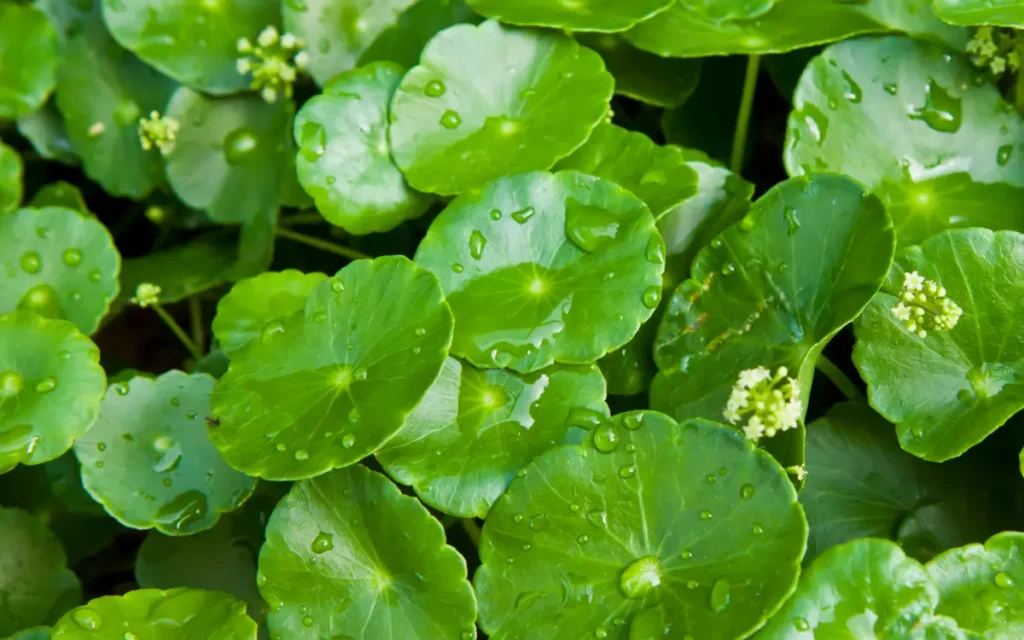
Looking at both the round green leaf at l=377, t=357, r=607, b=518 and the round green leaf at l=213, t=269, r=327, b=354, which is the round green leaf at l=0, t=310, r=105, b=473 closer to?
the round green leaf at l=213, t=269, r=327, b=354

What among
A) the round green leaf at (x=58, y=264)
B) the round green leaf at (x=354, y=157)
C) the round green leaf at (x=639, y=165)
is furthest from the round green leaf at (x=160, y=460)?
the round green leaf at (x=639, y=165)

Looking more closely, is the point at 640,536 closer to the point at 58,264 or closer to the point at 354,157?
the point at 354,157

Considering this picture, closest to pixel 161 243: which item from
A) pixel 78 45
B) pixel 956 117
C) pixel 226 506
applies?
pixel 78 45

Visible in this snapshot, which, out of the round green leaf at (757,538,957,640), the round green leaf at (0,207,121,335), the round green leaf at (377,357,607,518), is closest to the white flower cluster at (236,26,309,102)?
the round green leaf at (0,207,121,335)

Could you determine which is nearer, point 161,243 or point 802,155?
point 802,155

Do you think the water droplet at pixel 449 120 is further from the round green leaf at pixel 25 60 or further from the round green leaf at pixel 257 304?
the round green leaf at pixel 25 60

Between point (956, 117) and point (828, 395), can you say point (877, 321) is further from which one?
point (956, 117)
